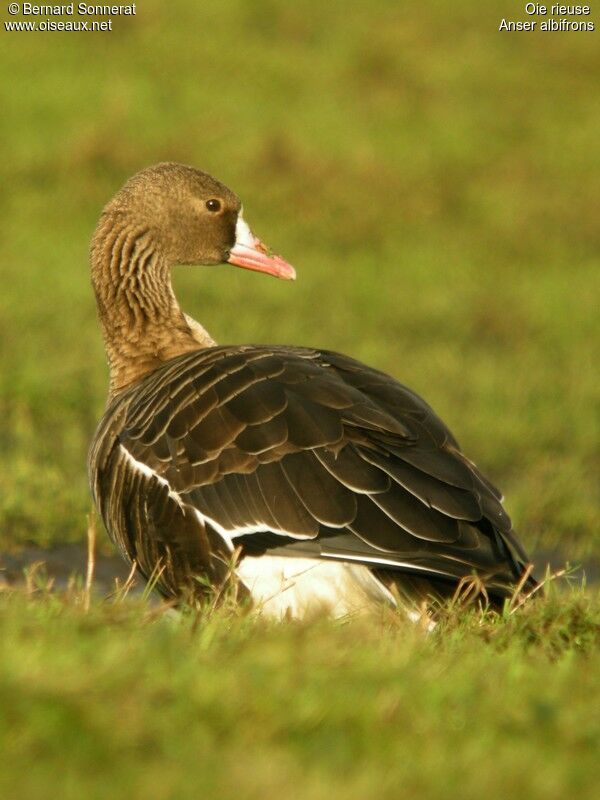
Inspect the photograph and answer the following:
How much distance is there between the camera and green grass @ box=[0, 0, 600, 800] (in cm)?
292

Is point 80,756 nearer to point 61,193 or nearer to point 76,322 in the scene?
point 76,322

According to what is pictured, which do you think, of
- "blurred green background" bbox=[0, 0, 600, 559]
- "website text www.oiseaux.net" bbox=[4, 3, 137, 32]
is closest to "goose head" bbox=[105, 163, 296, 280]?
"blurred green background" bbox=[0, 0, 600, 559]

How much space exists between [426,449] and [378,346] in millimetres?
6759

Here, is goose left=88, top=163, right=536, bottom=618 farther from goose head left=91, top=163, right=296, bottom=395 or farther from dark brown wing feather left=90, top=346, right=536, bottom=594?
goose head left=91, top=163, right=296, bottom=395

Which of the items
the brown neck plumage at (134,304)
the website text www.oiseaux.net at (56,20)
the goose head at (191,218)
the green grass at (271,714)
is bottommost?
the green grass at (271,714)

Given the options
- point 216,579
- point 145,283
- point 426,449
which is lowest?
point 216,579

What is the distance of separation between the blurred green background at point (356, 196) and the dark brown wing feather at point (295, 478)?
3.11 meters

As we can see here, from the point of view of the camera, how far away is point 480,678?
3.45 metres

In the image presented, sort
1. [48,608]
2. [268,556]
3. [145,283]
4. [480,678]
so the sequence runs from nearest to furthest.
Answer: [480,678], [48,608], [268,556], [145,283]

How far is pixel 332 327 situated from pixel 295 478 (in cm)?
757

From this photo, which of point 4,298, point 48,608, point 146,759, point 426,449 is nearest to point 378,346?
point 4,298

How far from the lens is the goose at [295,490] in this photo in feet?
14.4

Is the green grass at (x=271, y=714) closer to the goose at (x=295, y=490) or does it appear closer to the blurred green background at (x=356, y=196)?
the goose at (x=295, y=490)

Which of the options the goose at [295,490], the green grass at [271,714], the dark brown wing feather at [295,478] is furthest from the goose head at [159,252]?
the green grass at [271,714]
